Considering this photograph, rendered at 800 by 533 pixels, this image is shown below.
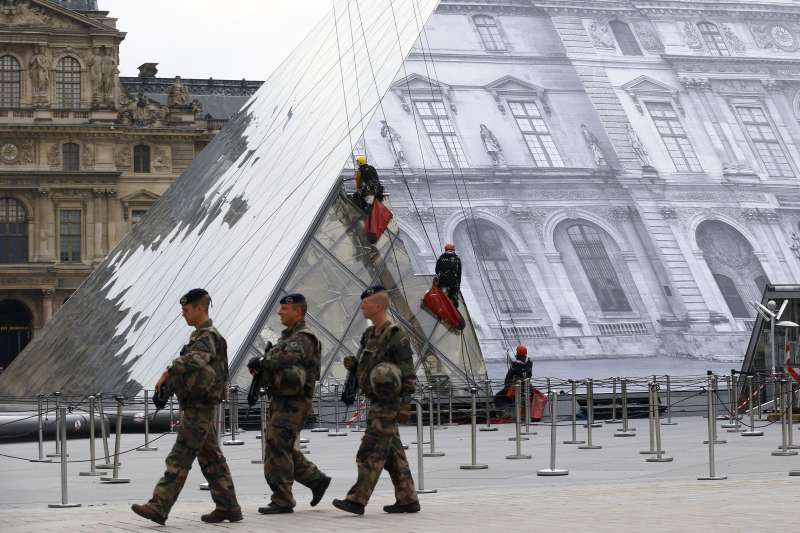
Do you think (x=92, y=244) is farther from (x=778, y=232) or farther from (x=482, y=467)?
(x=482, y=467)

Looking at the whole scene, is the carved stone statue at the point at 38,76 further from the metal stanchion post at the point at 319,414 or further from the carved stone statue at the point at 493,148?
the metal stanchion post at the point at 319,414

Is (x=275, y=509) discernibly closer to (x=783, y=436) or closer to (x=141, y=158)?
(x=783, y=436)

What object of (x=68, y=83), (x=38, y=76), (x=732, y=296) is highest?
(x=38, y=76)

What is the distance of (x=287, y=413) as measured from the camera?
9.41m

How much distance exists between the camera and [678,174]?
23766 millimetres

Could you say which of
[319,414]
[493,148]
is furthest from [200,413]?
[493,148]

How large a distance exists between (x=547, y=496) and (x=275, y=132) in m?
17.9

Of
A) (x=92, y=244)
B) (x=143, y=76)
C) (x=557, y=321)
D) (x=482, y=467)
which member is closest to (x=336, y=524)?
(x=482, y=467)

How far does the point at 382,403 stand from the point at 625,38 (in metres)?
16.3

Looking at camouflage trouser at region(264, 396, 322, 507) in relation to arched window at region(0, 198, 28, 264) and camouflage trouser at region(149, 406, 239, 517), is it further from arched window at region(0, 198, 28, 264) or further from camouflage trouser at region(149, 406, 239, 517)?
arched window at region(0, 198, 28, 264)

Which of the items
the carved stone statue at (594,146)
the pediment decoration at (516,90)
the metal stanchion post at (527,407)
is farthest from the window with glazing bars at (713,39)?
the metal stanchion post at (527,407)

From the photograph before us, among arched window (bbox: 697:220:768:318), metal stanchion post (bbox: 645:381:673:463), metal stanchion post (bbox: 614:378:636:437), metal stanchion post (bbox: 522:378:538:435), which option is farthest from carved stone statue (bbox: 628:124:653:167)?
metal stanchion post (bbox: 645:381:673:463)

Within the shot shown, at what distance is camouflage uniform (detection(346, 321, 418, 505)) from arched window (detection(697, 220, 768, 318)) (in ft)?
46.4

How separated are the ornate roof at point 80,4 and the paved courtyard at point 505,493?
143 ft
